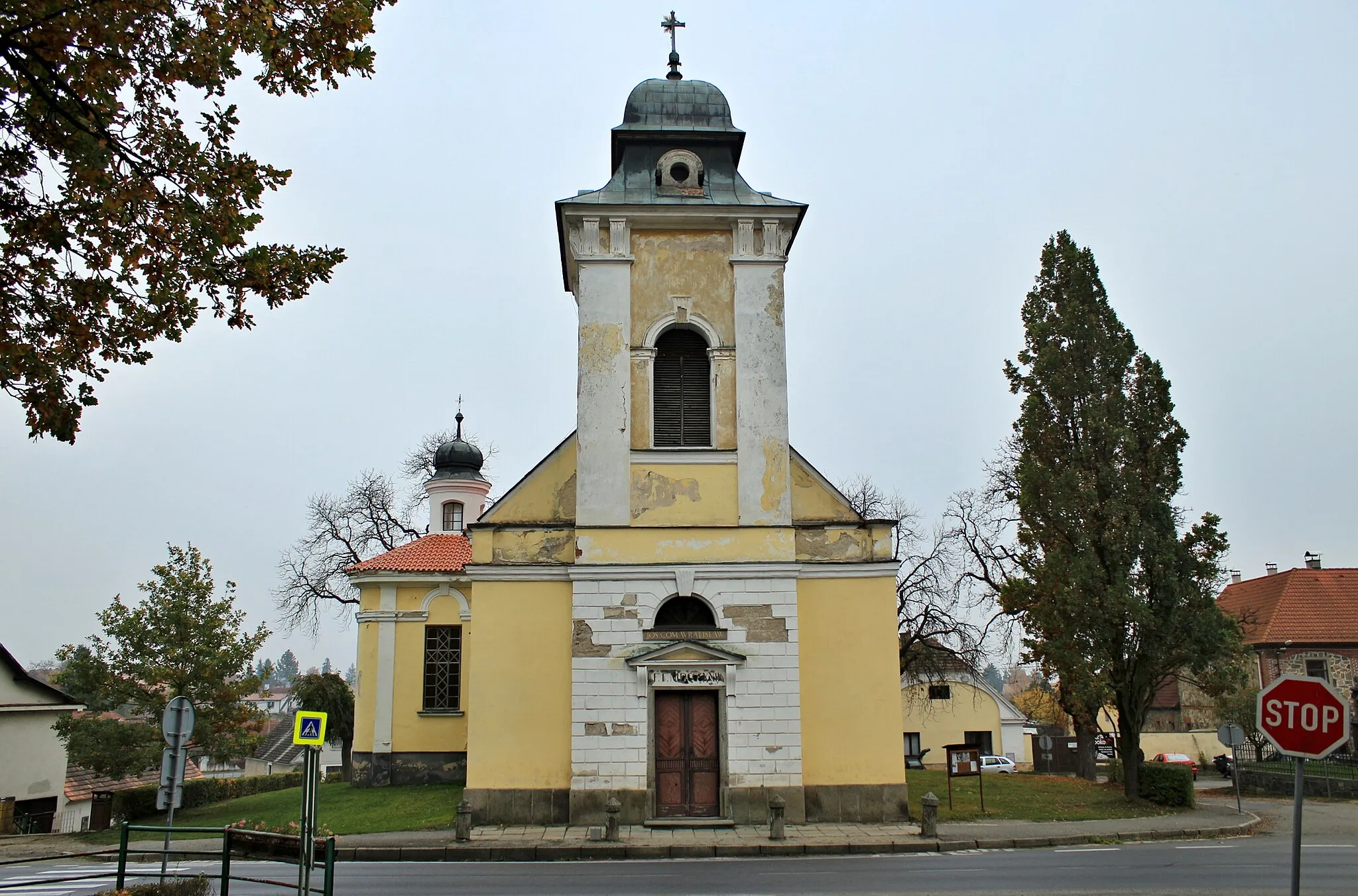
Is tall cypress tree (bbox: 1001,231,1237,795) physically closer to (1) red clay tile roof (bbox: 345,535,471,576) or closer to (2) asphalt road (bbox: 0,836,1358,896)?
(2) asphalt road (bbox: 0,836,1358,896)

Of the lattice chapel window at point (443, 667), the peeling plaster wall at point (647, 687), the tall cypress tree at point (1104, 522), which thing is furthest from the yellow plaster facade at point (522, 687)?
the tall cypress tree at point (1104, 522)

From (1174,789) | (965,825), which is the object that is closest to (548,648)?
(965,825)

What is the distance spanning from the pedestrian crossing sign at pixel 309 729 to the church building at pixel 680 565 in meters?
6.25

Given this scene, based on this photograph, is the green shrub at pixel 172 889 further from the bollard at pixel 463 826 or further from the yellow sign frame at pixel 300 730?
the bollard at pixel 463 826

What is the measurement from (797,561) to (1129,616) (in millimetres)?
8089

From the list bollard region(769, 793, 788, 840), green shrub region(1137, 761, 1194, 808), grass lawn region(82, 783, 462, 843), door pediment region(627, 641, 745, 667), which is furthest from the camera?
green shrub region(1137, 761, 1194, 808)

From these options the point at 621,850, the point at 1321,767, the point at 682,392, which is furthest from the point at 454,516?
the point at 1321,767

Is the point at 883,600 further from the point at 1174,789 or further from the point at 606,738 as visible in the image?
the point at 1174,789

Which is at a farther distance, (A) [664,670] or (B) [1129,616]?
(B) [1129,616]

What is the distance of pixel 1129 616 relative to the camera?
22.7 m

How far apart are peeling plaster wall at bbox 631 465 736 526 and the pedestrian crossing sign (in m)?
7.96

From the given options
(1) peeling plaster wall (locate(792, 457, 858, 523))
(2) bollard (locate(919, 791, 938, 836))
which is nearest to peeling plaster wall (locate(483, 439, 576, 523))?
(1) peeling plaster wall (locate(792, 457, 858, 523))

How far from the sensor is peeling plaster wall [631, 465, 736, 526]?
19.8 m

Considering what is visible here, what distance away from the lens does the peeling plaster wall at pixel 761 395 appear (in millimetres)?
19875
